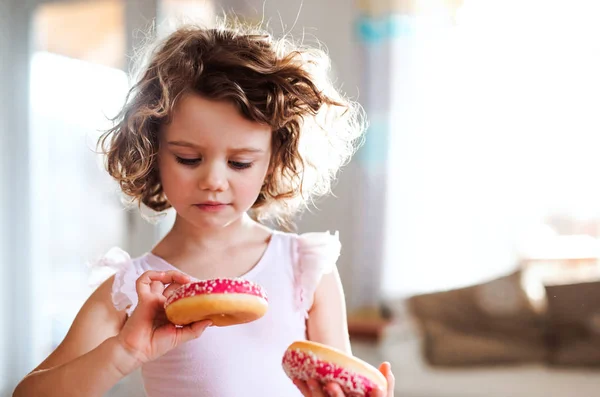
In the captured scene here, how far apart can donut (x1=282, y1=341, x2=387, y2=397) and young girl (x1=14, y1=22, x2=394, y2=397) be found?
0.01 m

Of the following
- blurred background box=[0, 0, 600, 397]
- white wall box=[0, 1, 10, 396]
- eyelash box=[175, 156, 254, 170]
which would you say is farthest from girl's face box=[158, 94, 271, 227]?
white wall box=[0, 1, 10, 396]

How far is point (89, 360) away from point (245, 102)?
320 mm

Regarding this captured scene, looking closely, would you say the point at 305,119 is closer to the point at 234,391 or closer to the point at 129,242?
the point at 234,391

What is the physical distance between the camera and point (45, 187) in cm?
202

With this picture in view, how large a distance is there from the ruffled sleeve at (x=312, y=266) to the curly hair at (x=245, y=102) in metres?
0.09

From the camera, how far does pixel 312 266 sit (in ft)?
2.80

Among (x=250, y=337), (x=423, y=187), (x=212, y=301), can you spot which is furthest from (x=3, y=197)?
(x=212, y=301)

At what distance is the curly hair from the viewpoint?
770 millimetres

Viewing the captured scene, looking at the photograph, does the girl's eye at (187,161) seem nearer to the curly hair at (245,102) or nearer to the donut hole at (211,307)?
the curly hair at (245,102)

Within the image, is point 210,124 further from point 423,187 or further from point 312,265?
point 423,187

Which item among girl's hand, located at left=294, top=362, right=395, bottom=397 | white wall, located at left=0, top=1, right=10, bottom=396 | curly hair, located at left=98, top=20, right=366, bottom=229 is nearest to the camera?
girl's hand, located at left=294, top=362, right=395, bottom=397

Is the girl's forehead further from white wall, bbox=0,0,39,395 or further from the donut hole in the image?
white wall, bbox=0,0,39,395

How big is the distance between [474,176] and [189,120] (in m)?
1.62

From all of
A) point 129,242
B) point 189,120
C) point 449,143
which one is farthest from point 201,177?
point 449,143
